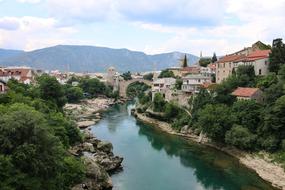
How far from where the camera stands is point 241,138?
37.7 meters

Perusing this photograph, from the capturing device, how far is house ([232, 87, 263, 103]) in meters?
43.3

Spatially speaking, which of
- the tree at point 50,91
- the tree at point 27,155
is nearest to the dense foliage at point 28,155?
the tree at point 27,155

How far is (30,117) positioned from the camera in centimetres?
2097

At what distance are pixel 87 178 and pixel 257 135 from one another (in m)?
18.1

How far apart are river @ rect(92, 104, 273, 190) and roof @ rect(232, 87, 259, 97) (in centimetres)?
759

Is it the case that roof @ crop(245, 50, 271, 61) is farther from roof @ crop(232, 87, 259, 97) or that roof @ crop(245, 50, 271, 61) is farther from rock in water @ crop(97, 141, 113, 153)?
rock in water @ crop(97, 141, 113, 153)

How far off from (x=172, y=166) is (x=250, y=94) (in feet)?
44.6

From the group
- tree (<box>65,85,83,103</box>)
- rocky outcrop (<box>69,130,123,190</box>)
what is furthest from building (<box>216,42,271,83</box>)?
tree (<box>65,85,83,103</box>)

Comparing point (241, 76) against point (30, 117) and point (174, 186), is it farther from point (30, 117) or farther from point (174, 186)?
point (30, 117)

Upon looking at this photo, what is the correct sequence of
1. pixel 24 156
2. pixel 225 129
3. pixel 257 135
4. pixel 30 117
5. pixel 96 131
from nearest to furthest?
pixel 24 156, pixel 30 117, pixel 257 135, pixel 225 129, pixel 96 131

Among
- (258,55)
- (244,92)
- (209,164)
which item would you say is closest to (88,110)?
(258,55)

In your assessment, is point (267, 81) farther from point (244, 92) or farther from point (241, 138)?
point (241, 138)

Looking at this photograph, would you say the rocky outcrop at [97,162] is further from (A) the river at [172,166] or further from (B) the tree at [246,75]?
(B) the tree at [246,75]

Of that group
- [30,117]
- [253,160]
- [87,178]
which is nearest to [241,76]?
[253,160]
